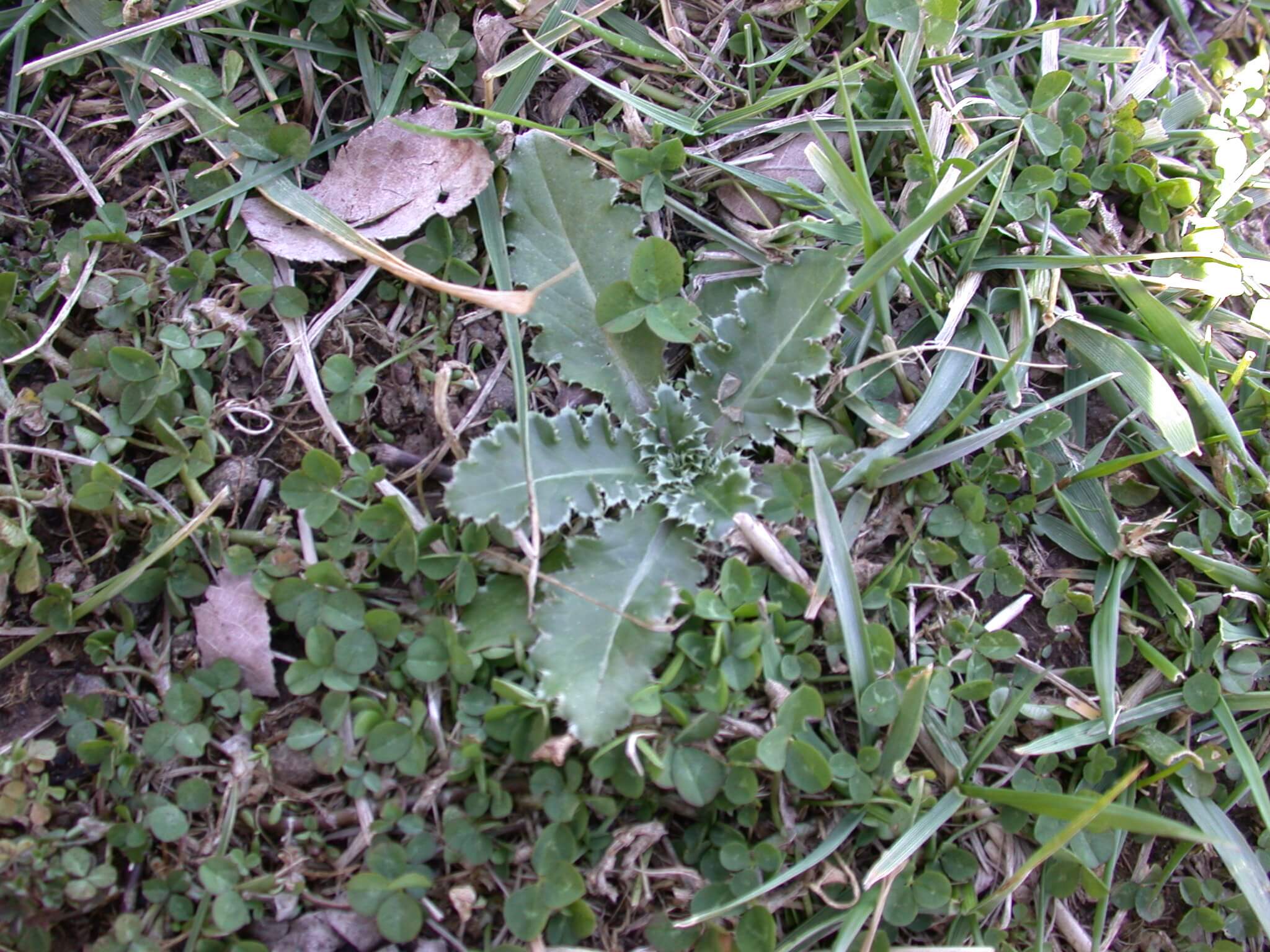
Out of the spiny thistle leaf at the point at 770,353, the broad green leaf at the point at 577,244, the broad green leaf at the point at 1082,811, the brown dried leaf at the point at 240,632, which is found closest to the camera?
the broad green leaf at the point at 1082,811

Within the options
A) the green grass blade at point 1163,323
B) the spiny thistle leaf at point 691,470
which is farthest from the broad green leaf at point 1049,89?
the spiny thistle leaf at point 691,470

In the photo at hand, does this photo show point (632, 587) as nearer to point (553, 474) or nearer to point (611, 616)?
point (611, 616)

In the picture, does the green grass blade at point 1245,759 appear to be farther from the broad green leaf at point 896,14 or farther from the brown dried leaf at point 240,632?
the brown dried leaf at point 240,632

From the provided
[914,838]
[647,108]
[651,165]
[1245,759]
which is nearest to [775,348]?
[651,165]

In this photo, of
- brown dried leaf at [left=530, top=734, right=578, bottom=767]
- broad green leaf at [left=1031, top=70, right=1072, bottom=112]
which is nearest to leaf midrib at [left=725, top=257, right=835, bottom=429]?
brown dried leaf at [left=530, top=734, right=578, bottom=767]

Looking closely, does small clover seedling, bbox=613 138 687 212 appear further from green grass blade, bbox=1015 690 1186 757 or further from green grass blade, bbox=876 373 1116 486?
green grass blade, bbox=1015 690 1186 757

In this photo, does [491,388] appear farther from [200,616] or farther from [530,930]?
[530,930]
